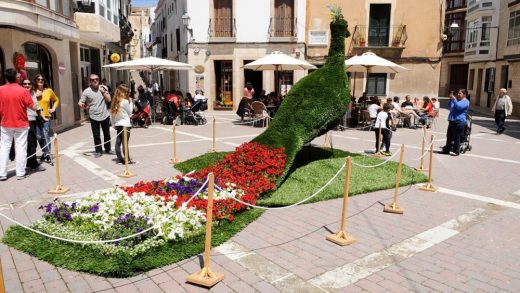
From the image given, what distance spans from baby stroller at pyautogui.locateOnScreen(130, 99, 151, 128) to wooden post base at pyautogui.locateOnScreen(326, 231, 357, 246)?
12.4 metres

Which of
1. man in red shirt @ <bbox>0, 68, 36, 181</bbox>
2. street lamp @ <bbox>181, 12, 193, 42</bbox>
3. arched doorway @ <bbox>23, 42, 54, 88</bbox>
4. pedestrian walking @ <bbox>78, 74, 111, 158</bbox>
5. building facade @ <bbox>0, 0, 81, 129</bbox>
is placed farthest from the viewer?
street lamp @ <bbox>181, 12, 193, 42</bbox>

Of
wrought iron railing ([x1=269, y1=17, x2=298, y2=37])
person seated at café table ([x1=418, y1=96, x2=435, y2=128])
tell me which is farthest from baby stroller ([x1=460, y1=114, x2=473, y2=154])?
wrought iron railing ([x1=269, y1=17, x2=298, y2=37])

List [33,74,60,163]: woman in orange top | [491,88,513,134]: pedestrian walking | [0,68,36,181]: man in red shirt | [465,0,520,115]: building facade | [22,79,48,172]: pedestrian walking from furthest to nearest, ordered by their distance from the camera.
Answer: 1. [465,0,520,115]: building facade
2. [491,88,513,134]: pedestrian walking
3. [33,74,60,163]: woman in orange top
4. [22,79,48,172]: pedestrian walking
5. [0,68,36,181]: man in red shirt

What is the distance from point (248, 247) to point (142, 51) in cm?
5744

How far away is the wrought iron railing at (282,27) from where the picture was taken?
2428 cm

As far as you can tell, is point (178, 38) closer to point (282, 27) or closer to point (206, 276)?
point (282, 27)

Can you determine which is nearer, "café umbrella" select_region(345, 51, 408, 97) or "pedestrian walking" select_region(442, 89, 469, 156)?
"pedestrian walking" select_region(442, 89, 469, 156)

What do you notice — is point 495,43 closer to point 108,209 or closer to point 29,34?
point 29,34

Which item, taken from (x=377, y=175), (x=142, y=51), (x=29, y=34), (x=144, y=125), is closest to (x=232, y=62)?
(x=144, y=125)

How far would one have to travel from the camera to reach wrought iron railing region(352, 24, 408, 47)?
79.5 feet

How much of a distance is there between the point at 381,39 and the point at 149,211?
2250 centimetres

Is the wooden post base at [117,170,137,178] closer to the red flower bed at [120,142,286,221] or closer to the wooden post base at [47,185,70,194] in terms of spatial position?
the wooden post base at [47,185,70,194]

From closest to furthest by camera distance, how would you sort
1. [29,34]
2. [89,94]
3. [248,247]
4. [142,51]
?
→ [248,247], [89,94], [29,34], [142,51]

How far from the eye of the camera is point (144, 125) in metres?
16.3
